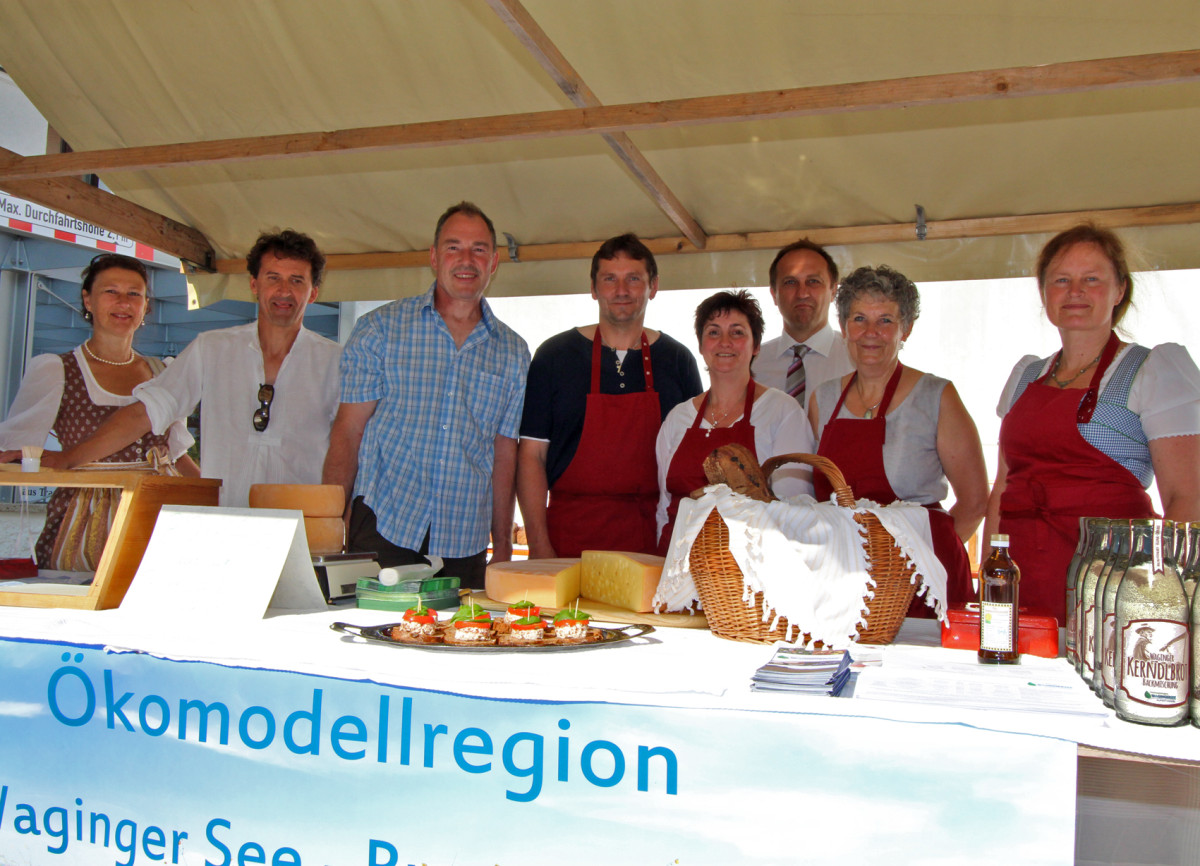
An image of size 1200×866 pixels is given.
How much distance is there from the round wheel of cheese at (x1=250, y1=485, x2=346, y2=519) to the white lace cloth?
0.94 metres

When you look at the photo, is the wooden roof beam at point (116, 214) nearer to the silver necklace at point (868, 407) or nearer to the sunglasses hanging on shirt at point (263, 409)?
the sunglasses hanging on shirt at point (263, 409)

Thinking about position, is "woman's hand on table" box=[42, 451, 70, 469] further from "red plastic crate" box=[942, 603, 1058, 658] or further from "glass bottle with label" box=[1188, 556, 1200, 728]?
"glass bottle with label" box=[1188, 556, 1200, 728]

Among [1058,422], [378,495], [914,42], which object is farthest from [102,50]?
[1058,422]

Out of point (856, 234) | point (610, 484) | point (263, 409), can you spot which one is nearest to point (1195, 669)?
point (610, 484)

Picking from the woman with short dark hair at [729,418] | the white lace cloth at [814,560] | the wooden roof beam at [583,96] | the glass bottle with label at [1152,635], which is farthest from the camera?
the wooden roof beam at [583,96]

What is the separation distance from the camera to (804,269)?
3338mm

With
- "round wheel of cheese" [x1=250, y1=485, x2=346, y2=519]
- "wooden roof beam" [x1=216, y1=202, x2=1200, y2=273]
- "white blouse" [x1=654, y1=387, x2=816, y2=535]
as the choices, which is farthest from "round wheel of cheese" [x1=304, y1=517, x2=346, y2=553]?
"wooden roof beam" [x1=216, y1=202, x2=1200, y2=273]

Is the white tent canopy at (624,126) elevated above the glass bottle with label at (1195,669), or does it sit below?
above

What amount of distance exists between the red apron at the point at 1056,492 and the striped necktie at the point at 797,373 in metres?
1.10

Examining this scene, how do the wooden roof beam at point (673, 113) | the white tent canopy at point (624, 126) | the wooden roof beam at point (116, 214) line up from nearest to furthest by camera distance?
the wooden roof beam at point (673, 113), the white tent canopy at point (624, 126), the wooden roof beam at point (116, 214)

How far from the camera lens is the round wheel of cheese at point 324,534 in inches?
80.0

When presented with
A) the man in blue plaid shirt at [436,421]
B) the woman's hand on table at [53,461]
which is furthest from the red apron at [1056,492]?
the woman's hand on table at [53,461]

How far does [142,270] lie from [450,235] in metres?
1.31

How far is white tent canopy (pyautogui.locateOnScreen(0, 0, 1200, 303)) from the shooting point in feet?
9.16
